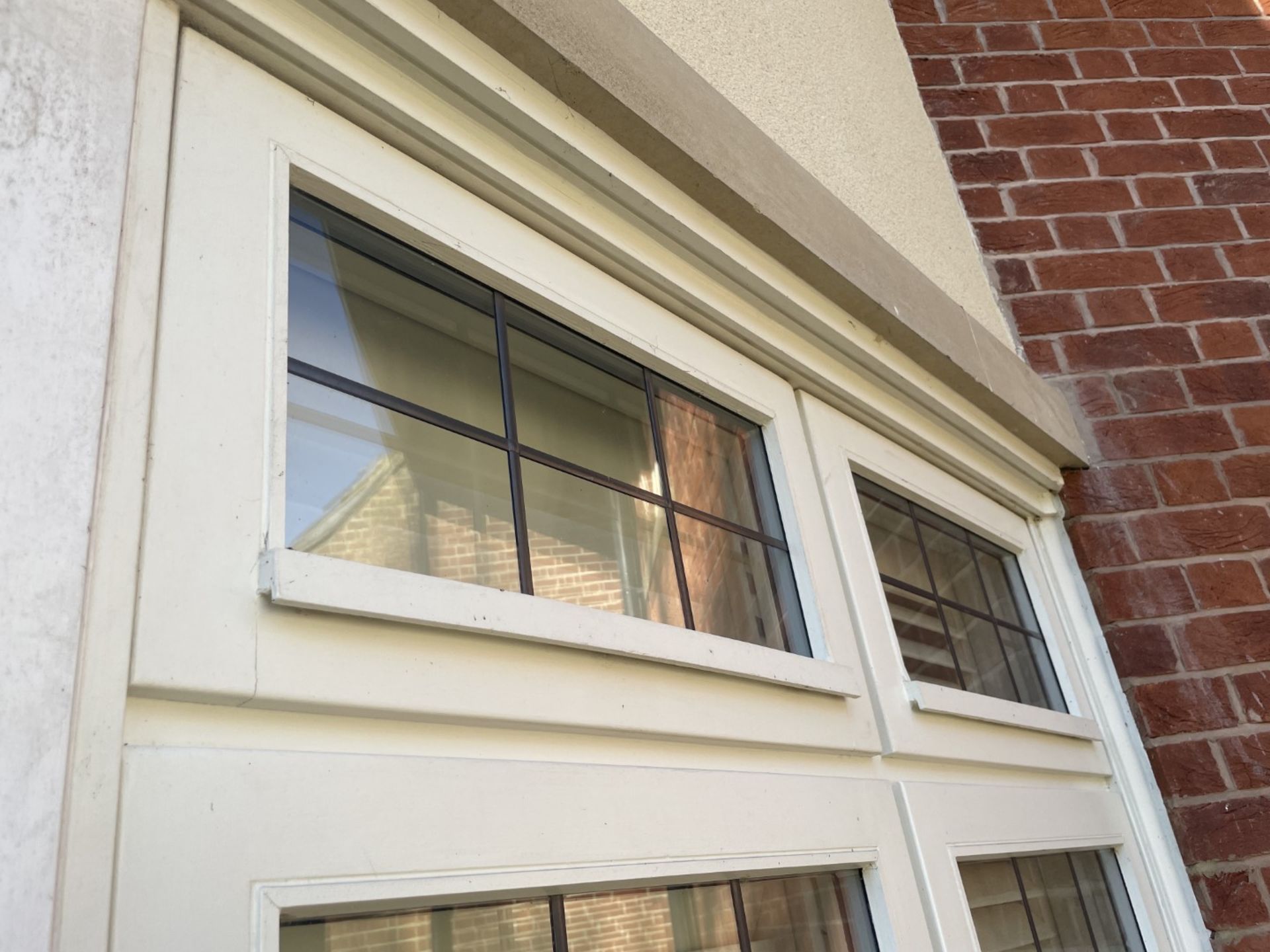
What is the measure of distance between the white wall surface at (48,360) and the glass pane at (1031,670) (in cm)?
192

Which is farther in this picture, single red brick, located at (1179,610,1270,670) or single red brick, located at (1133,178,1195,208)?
single red brick, located at (1133,178,1195,208)

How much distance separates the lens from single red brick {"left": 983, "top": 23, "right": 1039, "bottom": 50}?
2.97 meters

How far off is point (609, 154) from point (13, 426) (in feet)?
2.99

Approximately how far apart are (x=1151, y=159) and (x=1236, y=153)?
305 mm

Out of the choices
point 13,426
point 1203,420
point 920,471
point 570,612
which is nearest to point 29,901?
point 13,426

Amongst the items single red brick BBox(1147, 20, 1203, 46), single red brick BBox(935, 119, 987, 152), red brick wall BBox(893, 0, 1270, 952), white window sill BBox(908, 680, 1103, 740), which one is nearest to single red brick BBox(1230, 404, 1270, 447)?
red brick wall BBox(893, 0, 1270, 952)

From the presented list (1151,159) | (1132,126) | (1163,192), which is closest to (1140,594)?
(1163,192)

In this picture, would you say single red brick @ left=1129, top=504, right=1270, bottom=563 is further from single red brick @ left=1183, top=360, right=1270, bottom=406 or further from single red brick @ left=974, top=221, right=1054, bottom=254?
single red brick @ left=974, top=221, right=1054, bottom=254

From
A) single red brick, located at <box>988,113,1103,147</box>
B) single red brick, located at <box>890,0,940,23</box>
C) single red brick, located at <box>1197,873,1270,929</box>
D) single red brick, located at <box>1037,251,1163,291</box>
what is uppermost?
single red brick, located at <box>890,0,940,23</box>

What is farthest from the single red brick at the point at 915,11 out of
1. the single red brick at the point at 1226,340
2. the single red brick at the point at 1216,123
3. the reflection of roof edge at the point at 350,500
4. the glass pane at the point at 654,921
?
the glass pane at the point at 654,921

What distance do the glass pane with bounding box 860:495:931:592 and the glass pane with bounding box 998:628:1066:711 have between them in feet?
1.10

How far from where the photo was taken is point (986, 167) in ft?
9.11

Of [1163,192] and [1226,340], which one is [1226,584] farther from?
[1163,192]

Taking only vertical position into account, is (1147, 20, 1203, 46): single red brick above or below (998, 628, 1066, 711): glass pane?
above
